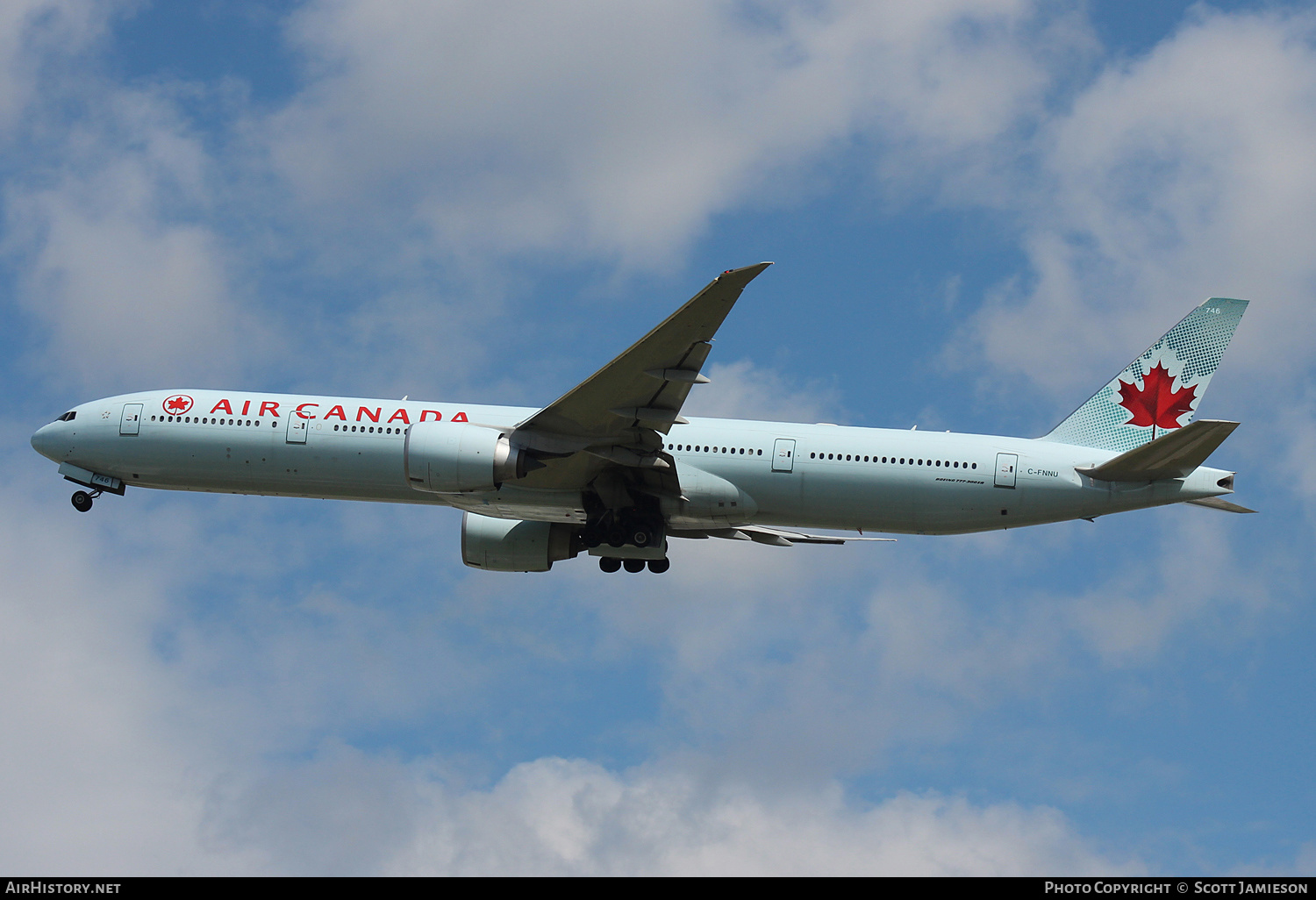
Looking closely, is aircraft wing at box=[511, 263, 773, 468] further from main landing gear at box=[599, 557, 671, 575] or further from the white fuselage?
main landing gear at box=[599, 557, 671, 575]

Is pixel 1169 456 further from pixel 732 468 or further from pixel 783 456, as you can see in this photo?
pixel 732 468

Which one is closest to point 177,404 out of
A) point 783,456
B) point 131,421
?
point 131,421

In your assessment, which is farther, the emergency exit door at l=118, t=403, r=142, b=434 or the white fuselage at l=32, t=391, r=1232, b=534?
the emergency exit door at l=118, t=403, r=142, b=434

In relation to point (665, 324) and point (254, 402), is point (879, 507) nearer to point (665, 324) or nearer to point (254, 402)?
point (665, 324)

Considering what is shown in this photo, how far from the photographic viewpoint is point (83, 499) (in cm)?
3550

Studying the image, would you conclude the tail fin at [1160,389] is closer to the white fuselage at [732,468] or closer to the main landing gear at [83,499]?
the white fuselage at [732,468]

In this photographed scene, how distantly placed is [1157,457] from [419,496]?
19.0m

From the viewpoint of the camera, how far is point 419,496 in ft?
112

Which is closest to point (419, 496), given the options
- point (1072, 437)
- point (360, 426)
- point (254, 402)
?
point (360, 426)

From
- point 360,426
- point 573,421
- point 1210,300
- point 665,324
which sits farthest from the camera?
point 1210,300

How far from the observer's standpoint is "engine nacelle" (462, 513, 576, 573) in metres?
37.1

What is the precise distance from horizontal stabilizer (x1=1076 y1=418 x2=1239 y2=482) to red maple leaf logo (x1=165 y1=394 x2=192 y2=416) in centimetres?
2387

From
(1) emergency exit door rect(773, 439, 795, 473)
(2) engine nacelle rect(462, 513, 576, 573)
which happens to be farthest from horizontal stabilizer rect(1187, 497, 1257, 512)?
(2) engine nacelle rect(462, 513, 576, 573)
